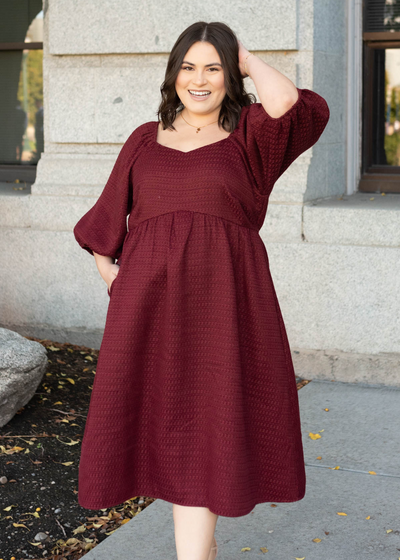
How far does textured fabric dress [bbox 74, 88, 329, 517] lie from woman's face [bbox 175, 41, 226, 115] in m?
0.13

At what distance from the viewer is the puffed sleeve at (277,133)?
2.45 meters

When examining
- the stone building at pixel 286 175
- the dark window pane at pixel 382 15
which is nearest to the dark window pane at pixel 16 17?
the stone building at pixel 286 175

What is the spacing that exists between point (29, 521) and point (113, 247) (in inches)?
51.6

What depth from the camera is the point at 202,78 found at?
2.47m

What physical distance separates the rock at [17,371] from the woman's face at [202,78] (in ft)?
6.36

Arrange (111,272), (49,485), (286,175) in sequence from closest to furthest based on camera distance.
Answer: (111,272)
(49,485)
(286,175)

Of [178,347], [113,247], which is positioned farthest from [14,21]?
[178,347]

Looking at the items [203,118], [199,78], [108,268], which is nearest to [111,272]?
[108,268]

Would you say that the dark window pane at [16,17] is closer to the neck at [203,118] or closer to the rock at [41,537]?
the neck at [203,118]

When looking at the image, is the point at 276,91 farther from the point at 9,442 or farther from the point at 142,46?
the point at 142,46

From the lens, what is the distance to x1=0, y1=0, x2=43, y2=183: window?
22.0 ft

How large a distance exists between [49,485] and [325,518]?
4.23 ft

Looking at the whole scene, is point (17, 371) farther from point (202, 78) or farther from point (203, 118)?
point (202, 78)

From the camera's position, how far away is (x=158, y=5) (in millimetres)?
5246
